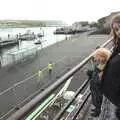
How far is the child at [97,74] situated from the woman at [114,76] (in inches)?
15.6

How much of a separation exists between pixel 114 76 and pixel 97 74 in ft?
3.33

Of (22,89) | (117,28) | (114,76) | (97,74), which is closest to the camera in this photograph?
(114,76)

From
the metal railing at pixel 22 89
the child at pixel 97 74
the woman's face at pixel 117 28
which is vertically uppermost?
the woman's face at pixel 117 28

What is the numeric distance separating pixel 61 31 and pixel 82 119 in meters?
95.0

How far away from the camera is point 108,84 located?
210cm

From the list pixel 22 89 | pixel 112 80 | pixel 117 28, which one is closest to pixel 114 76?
pixel 112 80

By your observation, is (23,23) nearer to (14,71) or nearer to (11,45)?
(11,45)

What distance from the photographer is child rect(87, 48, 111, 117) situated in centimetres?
283

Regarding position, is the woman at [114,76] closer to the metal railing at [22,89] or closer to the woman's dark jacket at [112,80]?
the woman's dark jacket at [112,80]

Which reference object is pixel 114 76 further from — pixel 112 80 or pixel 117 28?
pixel 117 28

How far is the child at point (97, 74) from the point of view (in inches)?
111

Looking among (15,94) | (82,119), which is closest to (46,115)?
(15,94)

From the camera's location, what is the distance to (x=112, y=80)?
6.78 feet

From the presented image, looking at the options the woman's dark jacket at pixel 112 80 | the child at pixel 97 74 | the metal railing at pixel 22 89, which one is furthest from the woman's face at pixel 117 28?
the metal railing at pixel 22 89
